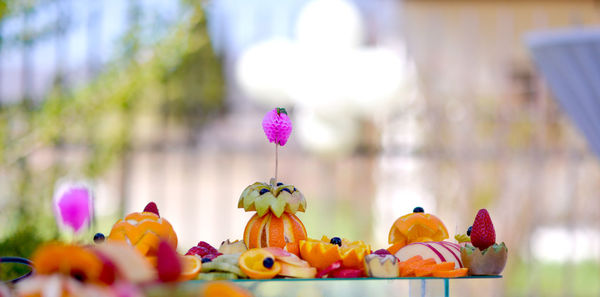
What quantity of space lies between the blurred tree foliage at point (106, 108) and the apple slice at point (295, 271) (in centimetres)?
279

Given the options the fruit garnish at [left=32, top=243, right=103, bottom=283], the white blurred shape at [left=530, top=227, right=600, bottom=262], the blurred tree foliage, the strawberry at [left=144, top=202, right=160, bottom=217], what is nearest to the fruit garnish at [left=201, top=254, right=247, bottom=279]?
the strawberry at [left=144, top=202, right=160, bottom=217]

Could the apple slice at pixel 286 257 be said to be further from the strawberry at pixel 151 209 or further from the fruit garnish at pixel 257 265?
the strawberry at pixel 151 209

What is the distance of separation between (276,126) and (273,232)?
0.18 metres

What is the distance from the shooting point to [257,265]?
105 centimetres

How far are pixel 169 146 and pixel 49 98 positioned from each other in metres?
0.70

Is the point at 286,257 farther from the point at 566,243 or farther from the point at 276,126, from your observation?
the point at 566,243

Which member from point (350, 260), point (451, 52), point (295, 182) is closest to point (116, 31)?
point (295, 182)

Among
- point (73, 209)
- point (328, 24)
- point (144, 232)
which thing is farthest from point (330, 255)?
point (328, 24)

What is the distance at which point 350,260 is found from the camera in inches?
43.3

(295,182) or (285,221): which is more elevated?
(295,182)

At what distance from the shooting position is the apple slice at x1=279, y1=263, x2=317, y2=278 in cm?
105

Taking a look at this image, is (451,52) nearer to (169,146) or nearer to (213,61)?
(213,61)

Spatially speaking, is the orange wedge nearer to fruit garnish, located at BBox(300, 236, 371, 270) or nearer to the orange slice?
fruit garnish, located at BBox(300, 236, 371, 270)

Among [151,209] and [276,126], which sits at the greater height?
[276,126]
